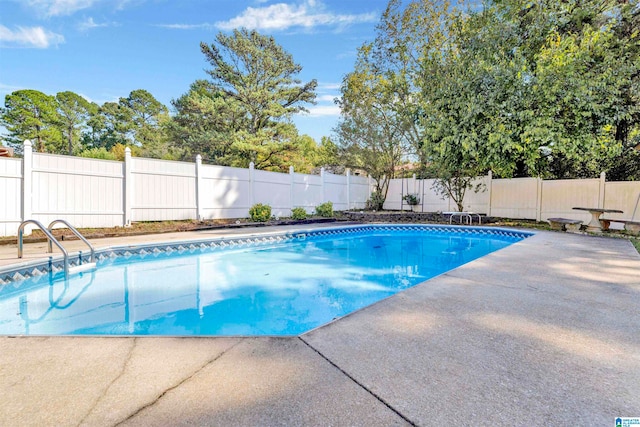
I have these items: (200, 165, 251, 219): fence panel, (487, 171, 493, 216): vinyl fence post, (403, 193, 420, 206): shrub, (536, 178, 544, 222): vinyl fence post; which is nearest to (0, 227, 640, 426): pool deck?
(200, 165, 251, 219): fence panel

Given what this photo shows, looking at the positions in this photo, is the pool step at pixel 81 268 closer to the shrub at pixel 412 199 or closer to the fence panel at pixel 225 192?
the fence panel at pixel 225 192

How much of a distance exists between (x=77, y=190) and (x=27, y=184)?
0.90 metres

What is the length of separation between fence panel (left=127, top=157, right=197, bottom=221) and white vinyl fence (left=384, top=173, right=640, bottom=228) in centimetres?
1031

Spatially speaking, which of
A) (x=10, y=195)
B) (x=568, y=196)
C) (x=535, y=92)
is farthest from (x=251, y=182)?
(x=568, y=196)

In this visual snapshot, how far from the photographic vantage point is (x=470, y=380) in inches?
60.6

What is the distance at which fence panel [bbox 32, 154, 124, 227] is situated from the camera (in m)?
6.72

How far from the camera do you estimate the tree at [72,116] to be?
89.7 ft

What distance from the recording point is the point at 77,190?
7230mm

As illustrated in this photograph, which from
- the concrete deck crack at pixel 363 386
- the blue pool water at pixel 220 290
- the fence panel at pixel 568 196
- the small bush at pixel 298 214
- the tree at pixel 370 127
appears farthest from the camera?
the tree at pixel 370 127

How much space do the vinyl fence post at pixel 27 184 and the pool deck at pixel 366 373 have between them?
5.97 meters

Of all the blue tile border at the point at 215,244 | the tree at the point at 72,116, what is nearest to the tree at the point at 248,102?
the blue tile border at the point at 215,244

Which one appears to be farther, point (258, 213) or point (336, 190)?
point (336, 190)

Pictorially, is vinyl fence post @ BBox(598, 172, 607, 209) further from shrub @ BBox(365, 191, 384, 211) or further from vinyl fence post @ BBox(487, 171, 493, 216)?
shrub @ BBox(365, 191, 384, 211)

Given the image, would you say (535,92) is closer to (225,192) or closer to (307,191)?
(307,191)
